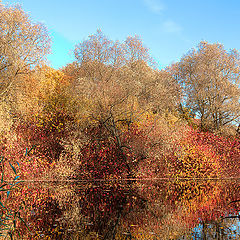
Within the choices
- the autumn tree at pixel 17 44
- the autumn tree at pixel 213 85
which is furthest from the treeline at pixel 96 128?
the autumn tree at pixel 213 85

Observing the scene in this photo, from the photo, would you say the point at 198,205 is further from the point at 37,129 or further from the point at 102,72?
the point at 37,129

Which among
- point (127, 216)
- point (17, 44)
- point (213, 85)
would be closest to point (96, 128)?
point (17, 44)

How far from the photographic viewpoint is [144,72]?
22.6 m

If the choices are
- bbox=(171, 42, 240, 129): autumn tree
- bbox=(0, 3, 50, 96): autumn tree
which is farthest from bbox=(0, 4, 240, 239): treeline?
bbox=(171, 42, 240, 129): autumn tree

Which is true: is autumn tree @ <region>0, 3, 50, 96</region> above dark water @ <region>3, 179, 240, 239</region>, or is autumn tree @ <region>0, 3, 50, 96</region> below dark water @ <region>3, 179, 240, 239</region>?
above

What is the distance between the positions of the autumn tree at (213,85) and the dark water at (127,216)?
19246mm

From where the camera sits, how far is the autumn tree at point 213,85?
3114 centimetres

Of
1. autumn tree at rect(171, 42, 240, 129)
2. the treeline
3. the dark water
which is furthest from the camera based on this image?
autumn tree at rect(171, 42, 240, 129)

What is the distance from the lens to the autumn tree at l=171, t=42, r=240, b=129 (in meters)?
31.1

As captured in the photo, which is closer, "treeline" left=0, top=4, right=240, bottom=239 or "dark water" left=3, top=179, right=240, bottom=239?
"dark water" left=3, top=179, right=240, bottom=239

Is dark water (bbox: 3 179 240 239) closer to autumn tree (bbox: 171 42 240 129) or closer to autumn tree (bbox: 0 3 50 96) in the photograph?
autumn tree (bbox: 0 3 50 96)

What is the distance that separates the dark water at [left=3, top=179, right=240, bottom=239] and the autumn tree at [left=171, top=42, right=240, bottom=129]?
19.2 m

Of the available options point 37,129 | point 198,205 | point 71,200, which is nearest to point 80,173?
point 37,129

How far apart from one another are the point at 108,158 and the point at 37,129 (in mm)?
6881
